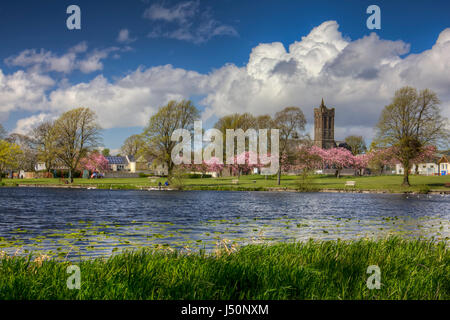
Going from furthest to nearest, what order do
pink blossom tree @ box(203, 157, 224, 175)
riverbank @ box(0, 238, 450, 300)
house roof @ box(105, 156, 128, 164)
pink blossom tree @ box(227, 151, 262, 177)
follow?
house roof @ box(105, 156, 128, 164) < pink blossom tree @ box(203, 157, 224, 175) < pink blossom tree @ box(227, 151, 262, 177) < riverbank @ box(0, 238, 450, 300)

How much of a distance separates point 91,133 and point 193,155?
30292 millimetres

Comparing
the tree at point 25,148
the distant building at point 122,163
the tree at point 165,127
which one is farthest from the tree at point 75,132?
the distant building at point 122,163

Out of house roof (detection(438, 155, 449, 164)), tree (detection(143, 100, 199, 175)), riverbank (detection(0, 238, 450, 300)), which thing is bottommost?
riverbank (detection(0, 238, 450, 300))

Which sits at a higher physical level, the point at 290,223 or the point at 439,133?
the point at 439,133

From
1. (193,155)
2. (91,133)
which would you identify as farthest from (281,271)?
(193,155)

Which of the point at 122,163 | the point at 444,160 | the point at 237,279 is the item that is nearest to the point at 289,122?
the point at 237,279

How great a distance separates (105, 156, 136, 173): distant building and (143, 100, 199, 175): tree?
99537 mm

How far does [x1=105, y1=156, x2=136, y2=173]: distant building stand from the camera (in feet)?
538

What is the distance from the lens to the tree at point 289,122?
219 ft

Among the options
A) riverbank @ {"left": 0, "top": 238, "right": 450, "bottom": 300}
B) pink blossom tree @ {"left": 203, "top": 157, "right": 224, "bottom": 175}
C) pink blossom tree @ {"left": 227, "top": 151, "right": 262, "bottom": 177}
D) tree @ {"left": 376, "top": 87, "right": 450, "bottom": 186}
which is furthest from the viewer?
pink blossom tree @ {"left": 203, "top": 157, "right": 224, "bottom": 175}

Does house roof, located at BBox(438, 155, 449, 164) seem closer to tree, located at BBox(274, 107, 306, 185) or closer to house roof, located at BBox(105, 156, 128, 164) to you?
tree, located at BBox(274, 107, 306, 185)

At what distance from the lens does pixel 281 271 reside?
7.29 meters

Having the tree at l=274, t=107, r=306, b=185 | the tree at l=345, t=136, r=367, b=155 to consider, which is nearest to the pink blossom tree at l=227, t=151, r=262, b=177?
the tree at l=274, t=107, r=306, b=185
